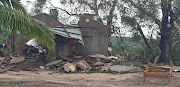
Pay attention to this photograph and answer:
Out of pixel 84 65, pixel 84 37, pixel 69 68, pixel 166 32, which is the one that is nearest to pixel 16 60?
pixel 69 68

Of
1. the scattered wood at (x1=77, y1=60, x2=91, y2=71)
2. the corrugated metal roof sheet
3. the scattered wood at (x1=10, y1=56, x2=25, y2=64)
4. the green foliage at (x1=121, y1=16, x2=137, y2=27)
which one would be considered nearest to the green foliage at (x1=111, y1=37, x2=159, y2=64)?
the green foliage at (x1=121, y1=16, x2=137, y2=27)

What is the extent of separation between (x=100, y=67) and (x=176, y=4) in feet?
22.3

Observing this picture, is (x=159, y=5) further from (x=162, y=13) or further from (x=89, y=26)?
(x=89, y=26)

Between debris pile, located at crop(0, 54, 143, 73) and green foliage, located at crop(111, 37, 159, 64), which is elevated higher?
green foliage, located at crop(111, 37, 159, 64)

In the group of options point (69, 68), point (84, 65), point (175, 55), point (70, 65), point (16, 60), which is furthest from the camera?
point (175, 55)

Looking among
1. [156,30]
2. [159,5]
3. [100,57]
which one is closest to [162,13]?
[159,5]

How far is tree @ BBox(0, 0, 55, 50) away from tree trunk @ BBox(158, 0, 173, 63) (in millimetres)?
10965

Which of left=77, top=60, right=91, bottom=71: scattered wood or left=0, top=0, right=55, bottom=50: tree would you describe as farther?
left=77, top=60, right=91, bottom=71: scattered wood

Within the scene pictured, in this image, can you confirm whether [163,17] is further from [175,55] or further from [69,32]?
[69,32]

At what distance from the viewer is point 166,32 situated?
16375 millimetres

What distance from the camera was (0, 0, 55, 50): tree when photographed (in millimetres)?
6742

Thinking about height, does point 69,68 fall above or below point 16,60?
below

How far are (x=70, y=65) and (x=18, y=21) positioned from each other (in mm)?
8174

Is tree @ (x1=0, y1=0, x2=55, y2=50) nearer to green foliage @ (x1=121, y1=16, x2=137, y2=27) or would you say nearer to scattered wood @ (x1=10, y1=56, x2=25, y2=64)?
scattered wood @ (x1=10, y1=56, x2=25, y2=64)
